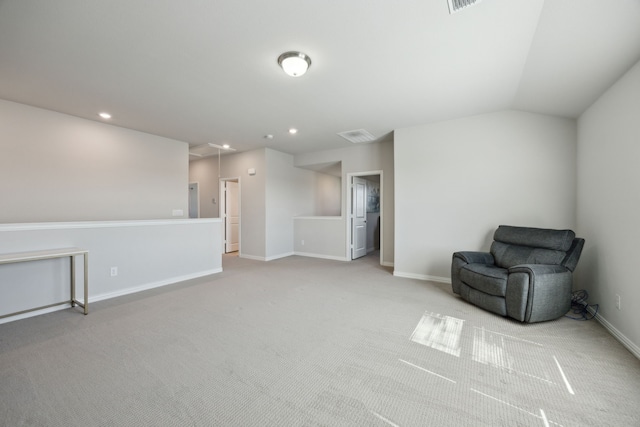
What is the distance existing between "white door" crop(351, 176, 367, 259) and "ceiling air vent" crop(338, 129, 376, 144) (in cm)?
100

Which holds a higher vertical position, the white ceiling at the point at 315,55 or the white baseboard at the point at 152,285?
the white ceiling at the point at 315,55

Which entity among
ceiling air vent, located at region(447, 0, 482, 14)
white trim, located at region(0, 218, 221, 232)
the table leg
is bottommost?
the table leg

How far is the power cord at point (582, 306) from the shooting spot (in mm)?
2654

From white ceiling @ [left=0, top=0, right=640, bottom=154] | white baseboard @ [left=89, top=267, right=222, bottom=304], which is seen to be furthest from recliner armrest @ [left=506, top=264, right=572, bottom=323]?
white baseboard @ [left=89, top=267, right=222, bottom=304]

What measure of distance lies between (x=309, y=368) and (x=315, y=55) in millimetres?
2599

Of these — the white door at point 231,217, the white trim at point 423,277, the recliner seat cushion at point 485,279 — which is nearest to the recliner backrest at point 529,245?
the recliner seat cushion at point 485,279

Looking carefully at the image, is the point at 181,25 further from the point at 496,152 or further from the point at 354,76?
the point at 496,152

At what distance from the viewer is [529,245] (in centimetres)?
307

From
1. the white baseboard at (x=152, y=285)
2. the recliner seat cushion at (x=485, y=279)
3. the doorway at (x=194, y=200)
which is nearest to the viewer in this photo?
the recliner seat cushion at (x=485, y=279)

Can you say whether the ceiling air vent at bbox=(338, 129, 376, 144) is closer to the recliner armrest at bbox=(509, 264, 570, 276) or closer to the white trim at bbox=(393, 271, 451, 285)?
the white trim at bbox=(393, 271, 451, 285)

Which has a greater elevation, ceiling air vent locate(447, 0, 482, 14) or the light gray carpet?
ceiling air vent locate(447, 0, 482, 14)

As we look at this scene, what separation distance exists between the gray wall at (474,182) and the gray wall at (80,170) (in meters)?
4.40

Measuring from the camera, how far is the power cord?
2654 mm

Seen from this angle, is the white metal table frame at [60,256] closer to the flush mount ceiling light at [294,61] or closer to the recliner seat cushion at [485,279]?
the flush mount ceiling light at [294,61]
